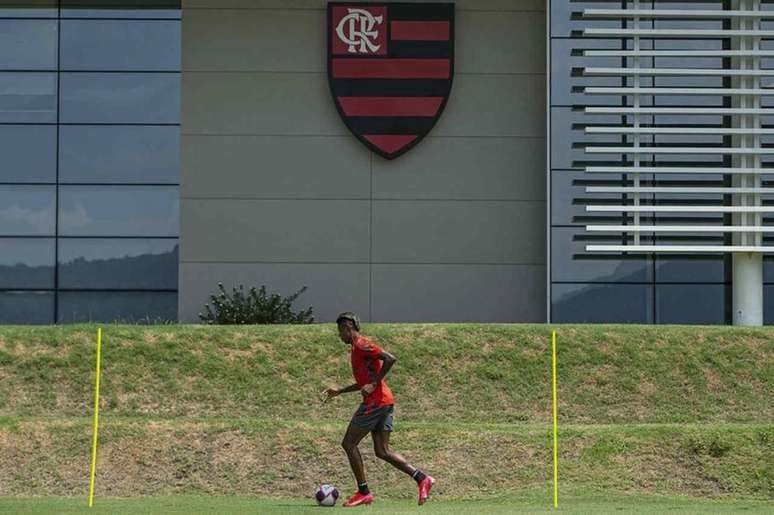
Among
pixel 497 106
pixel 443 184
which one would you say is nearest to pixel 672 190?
pixel 497 106

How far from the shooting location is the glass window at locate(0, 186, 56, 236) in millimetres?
30109

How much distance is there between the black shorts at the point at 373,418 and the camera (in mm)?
14945

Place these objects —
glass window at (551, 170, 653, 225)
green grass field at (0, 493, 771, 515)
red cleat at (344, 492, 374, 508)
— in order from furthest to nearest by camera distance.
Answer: glass window at (551, 170, 653, 225) < red cleat at (344, 492, 374, 508) < green grass field at (0, 493, 771, 515)

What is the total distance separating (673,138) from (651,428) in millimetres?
10525

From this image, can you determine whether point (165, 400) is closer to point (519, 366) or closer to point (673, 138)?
point (519, 366)

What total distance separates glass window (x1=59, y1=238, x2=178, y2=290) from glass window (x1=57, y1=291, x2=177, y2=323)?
16 centimetres

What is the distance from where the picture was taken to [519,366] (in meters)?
22.8

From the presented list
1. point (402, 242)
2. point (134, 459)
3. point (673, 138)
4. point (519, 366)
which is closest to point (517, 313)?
point (402, 242)

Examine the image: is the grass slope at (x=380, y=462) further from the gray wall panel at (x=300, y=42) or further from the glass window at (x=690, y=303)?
the gray wall panel at (x=300, y=42)

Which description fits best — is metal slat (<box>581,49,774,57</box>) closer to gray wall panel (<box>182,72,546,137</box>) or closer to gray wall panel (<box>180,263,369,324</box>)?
gray wall panel (<box>182,72,546,137</box>)

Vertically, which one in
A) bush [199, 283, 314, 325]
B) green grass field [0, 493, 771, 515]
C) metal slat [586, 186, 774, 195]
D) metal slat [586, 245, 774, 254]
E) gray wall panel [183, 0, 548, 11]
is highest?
gray wall panel [183, 0, 548, 11]

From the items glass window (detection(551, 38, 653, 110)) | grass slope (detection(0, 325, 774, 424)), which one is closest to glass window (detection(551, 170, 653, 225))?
glass window (detection(551, 38, 653, 110))

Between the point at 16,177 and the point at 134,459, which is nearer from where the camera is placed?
the point at 134,459

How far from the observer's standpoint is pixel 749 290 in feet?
92.4
